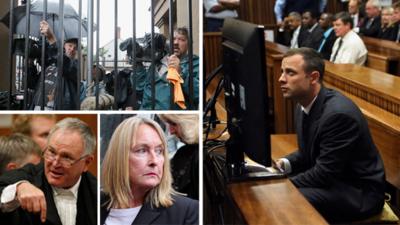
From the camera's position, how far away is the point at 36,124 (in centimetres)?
157

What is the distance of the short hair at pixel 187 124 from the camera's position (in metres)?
1.57

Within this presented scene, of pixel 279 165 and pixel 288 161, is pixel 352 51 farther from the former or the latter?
pixel 279 165

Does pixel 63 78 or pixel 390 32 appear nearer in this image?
pixel 63 78

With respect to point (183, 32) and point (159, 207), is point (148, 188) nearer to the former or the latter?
point (159, 207)

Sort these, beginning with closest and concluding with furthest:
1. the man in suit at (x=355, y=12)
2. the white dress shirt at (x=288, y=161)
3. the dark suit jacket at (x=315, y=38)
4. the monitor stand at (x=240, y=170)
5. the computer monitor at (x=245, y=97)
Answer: the computer monitor at (x=245, y=97)
the monitor stand at (x=240, y=170)
the white dress shirt at (x=288, y=161)
the dark suit jacket at (x=315, y=38)
the man in suit at (x=355, y=12)

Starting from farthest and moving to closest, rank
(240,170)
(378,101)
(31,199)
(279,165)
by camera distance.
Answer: (378,101) < (279,165) < (240,170) < (31,199)

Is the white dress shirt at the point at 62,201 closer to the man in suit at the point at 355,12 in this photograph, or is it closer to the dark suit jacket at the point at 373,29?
the dark suit jacket at the point at 373,29

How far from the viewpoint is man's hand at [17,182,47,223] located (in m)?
1.56

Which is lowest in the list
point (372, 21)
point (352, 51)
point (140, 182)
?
point (140, 182)

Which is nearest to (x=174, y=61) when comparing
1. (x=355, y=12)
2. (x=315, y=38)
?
(x=315, y=38)

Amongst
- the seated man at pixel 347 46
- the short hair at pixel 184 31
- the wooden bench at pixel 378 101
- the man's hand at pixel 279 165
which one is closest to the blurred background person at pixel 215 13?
the seated man at pixel 347 46

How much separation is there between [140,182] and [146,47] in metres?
0.41

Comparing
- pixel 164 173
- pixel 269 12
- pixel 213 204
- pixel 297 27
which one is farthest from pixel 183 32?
pixel 269 12

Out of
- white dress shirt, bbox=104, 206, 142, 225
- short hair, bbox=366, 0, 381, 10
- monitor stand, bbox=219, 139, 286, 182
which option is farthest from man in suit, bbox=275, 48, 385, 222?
short hair, bbox=366, 0, 381, 10
